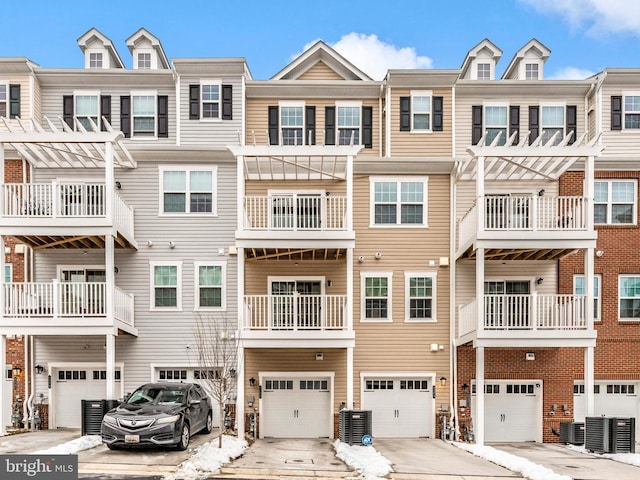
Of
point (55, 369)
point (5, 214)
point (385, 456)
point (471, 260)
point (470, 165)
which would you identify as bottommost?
point (385, 456)

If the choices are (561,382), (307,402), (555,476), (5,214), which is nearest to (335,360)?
(307,402)

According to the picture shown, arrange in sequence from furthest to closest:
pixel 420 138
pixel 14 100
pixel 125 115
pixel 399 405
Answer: pixel 125 115 → pixel 420 138 → pixel 14 100 → pixel 399 405

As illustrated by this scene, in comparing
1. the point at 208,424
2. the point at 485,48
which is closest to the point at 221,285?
the point at 208,424

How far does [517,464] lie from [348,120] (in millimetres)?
11590

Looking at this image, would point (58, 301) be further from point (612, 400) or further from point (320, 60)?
point (612, 400)

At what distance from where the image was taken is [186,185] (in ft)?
61.5

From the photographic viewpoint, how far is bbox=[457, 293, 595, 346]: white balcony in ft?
54.1

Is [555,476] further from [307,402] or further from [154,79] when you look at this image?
[154,79]

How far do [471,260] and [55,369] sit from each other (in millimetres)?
12906

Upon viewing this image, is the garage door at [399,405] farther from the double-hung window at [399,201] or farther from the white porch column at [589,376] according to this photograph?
the double-hung window at [399,201]

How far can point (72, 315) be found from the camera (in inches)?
655

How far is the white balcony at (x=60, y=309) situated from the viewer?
16.5m

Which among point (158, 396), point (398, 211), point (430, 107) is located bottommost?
point (158, 396)

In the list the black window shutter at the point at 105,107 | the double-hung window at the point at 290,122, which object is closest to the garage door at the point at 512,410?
the double-hung window at the point at 290,122
